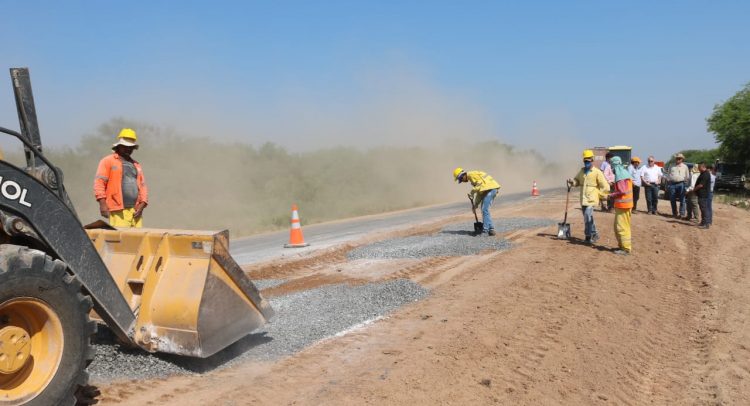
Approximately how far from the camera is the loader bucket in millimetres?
4383

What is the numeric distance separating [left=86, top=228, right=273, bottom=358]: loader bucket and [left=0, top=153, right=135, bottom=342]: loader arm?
1.07ft

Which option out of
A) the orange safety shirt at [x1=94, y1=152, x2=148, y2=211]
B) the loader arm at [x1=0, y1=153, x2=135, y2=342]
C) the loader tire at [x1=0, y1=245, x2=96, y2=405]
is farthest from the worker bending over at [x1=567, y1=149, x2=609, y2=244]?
the loader tire at [x1=0, y1=245, x2=96, y2=405]

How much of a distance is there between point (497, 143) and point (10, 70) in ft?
191

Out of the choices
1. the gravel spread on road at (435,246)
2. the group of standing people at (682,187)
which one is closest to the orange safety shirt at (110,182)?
the gravel spread on road at (435,246)

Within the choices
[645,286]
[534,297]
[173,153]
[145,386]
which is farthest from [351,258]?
[173,153]

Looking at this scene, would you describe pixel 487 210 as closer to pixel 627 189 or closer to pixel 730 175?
pixel 627 189

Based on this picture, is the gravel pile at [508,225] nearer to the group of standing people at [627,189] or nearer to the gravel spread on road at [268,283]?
the group of standing people at [627,189]

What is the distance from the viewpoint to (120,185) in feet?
19.9

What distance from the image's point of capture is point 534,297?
21.8ft

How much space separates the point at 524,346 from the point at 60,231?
3.88 m

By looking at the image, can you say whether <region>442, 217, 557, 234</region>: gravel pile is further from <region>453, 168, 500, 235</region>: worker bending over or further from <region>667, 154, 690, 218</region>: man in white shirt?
<region>667, 154, 690, 218</region>: man in white shirt

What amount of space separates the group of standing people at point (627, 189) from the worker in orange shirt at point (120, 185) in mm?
7899

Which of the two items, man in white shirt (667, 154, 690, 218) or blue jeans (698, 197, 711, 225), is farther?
man in white shirt (667, 154, 690, 218)

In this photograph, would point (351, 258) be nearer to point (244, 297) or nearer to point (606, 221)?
point (244, 297)
